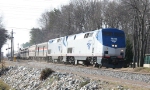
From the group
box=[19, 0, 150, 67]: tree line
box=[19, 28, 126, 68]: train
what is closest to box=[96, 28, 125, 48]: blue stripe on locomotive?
box=[19, 28, 126, 68]: train

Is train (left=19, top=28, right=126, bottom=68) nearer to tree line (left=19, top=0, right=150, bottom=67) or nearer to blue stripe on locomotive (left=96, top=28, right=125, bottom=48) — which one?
blue stripe on locomotive (left=96, top=28, right=125, bottom=48)

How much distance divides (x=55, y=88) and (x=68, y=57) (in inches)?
742

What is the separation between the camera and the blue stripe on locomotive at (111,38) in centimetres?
2611

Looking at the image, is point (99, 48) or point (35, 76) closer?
point (35, 76)

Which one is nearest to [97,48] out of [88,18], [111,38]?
[111,38]

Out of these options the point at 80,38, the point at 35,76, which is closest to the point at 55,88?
the point at 35,76

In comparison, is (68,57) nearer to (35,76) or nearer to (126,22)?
(35,76)

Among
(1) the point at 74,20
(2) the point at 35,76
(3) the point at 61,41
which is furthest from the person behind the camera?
(1) the point at 74,20

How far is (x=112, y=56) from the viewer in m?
26.2

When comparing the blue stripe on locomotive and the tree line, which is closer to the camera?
the blue stripe on locomotive

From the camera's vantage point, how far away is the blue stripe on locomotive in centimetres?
2611

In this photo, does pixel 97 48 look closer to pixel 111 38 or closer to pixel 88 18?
pixel 111 38

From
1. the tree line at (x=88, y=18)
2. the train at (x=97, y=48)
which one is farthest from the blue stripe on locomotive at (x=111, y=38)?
the tree line at (x=88, y=18)

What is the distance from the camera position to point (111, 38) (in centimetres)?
2658
